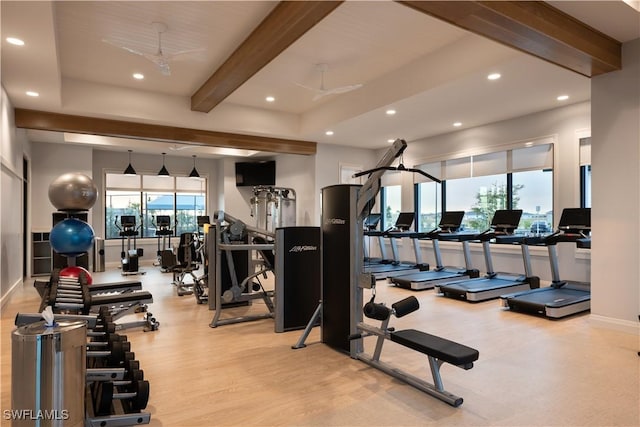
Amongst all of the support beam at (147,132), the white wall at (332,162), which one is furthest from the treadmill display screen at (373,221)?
the support beam at (147,132)

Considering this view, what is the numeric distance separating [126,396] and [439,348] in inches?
78.6

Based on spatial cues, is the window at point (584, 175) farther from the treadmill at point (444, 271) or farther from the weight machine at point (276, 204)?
the weight machine at point (276, 204)

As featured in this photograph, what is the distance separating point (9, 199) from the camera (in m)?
5.56

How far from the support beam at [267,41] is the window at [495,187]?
5.03 metres

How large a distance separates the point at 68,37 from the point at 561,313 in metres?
7.00

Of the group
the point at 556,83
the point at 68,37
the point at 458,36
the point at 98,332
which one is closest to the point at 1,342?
the point at 98,332

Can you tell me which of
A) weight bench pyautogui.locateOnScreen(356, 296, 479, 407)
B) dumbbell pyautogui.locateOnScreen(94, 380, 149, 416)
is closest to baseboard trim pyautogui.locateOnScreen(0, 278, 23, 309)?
dumbbell pyautogui.locateOnScreen(94, 380, 149, 416)

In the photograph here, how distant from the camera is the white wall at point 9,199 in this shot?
512cm

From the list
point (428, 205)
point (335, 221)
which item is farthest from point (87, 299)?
point (428, 205)

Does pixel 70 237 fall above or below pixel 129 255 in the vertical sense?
above

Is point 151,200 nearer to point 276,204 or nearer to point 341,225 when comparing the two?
point 276,204

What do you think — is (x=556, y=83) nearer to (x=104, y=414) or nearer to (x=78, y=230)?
(x=104, y=414)

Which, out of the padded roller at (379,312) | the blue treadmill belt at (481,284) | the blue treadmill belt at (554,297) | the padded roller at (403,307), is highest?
the padded roller at (403,307)

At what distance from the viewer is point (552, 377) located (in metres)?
2.94
